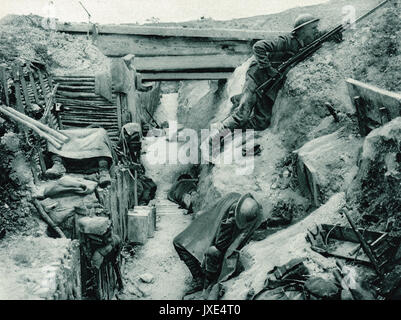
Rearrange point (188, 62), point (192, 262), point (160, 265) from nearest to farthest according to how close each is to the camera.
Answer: point (192, 262)
point (160, 265)
point (188, 62)

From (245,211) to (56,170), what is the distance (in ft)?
11.0

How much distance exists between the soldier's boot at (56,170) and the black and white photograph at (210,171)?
0.09ft

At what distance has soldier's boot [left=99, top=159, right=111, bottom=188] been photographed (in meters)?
8.21

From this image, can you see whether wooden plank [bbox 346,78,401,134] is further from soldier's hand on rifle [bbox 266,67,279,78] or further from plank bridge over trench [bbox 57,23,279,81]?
plank bridge over trench [bbox 57,23,279,81]

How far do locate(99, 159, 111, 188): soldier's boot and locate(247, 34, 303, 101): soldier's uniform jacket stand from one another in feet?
13.9

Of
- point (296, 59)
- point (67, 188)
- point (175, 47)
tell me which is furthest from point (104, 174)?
point (175, 47)

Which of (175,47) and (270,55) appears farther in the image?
(175,47)

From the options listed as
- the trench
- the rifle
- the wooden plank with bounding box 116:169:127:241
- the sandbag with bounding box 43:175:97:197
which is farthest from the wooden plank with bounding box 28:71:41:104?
the rifle

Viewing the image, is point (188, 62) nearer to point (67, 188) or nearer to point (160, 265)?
point (160, 265)

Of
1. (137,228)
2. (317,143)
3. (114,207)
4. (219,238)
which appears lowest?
(137,228)

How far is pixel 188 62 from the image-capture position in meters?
13.4

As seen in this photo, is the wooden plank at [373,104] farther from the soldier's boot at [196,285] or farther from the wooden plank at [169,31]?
the wooden plank at [169,31]

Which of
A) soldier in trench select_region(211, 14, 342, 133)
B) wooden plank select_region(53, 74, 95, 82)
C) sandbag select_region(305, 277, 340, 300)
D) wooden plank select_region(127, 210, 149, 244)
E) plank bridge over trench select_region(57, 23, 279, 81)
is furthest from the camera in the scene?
plank bridge over trench select_region(57, 23, 279, 81)
